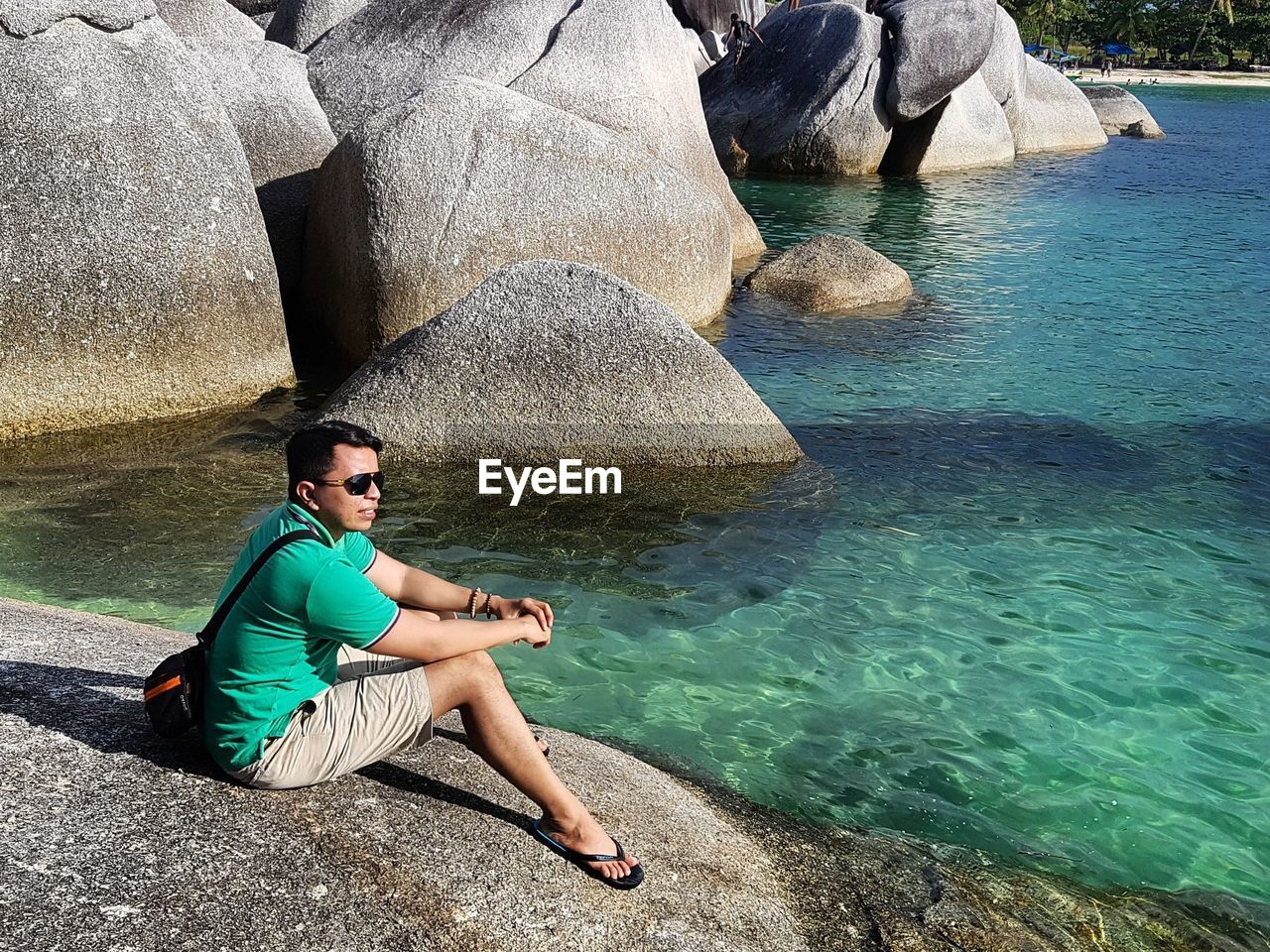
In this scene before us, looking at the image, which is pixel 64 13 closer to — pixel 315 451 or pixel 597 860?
pixel 315 451

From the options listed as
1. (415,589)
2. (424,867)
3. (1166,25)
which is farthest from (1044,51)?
(424,867)

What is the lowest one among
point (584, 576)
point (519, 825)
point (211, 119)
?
point (584, 576)

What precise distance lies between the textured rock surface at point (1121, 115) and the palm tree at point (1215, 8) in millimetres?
41465

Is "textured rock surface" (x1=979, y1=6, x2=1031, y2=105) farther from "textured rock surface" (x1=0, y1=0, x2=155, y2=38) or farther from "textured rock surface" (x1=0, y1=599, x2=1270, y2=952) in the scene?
"textured rock surface" (x1=0, y1=599, x2=1270, y2=952)

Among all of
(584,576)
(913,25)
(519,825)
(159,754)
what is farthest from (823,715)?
(913,25)

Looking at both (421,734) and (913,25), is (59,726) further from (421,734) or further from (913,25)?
(913,25)

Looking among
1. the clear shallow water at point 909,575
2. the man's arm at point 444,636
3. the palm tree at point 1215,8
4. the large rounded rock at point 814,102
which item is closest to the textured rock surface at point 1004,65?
the large rounded rock at point 814,102

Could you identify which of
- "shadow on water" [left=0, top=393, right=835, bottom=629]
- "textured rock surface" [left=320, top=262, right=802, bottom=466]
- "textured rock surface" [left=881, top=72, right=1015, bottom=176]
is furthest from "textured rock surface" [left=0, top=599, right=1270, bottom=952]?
"textured rock surface" [left=881, top=72, right=1015, bottom=176]

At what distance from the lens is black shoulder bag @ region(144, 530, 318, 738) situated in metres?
3.26

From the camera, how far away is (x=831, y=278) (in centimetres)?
1270

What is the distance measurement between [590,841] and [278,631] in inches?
37.4

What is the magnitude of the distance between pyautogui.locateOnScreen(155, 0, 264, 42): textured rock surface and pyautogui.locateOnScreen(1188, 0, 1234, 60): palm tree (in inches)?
2727

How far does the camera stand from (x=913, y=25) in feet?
73.7

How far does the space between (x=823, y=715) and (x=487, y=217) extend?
5.67 m
